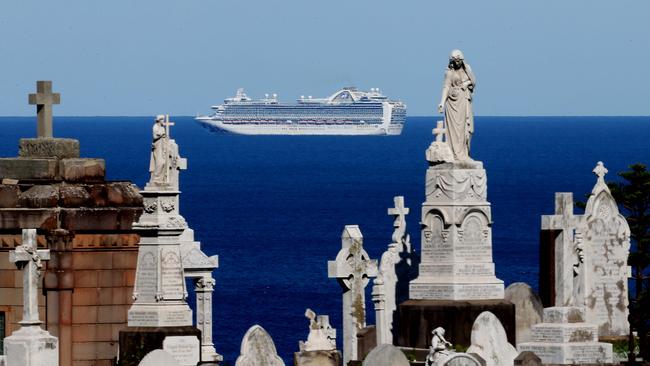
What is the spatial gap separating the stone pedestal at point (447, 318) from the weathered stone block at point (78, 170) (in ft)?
15.2

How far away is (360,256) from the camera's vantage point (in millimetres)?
29281

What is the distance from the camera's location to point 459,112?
89.8 ft

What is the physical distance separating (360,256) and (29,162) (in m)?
4.02

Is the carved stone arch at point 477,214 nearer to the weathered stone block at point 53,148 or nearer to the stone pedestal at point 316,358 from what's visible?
the stone pedestal at point 316,358

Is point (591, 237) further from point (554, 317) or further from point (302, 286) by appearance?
point (302, 286)

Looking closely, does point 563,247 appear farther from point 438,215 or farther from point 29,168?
point 29,168

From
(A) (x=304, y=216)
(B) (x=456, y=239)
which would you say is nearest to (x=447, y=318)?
(B) (x=456, y=239)

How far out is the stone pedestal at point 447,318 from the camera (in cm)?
2608

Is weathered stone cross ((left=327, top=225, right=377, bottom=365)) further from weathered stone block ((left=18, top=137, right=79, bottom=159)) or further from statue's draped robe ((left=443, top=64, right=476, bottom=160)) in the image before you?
weathered stone block ((left=18, top=137, right=79, bottom=159))


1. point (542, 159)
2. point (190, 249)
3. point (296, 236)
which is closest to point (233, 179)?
point (542, 159)

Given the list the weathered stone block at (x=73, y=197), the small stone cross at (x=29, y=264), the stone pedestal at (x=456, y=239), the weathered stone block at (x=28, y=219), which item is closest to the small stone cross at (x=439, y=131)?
the stone pedestal at (x=456, y=239)

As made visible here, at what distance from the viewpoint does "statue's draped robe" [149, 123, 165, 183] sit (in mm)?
27969

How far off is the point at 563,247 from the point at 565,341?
2958 millimetres

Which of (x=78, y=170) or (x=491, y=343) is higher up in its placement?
(x=78, y=170)
